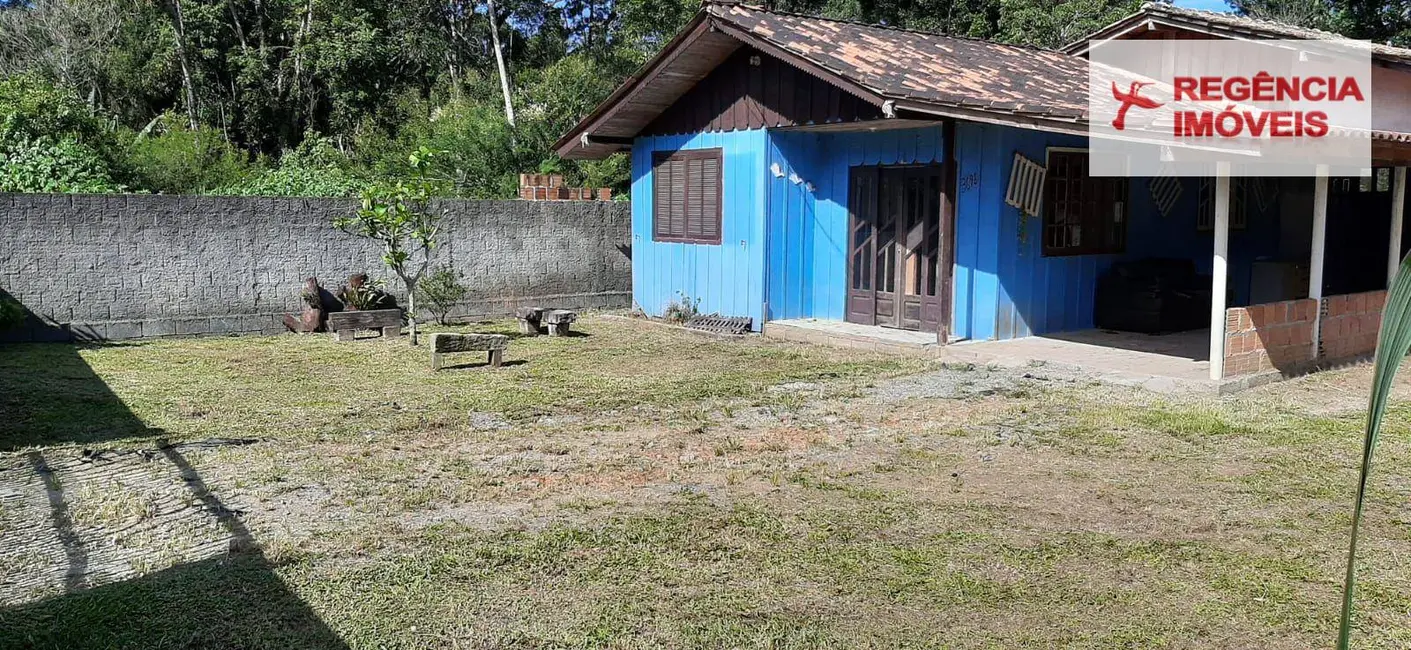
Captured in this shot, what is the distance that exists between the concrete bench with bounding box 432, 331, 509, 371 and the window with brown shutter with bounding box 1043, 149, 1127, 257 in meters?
5.97

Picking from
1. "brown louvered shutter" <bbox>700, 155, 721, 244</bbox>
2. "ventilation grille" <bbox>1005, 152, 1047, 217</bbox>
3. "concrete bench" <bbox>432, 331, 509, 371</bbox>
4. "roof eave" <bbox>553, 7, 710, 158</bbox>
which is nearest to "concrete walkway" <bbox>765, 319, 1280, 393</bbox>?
"ventilation grille" <bbox>1005, 152, 1047, 217</bbox>

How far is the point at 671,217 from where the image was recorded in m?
14.2

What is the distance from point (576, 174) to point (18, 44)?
56.6ft

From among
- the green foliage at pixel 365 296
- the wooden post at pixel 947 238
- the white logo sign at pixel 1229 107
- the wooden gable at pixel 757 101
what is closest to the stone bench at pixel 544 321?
the green foliage at pixel 365 296

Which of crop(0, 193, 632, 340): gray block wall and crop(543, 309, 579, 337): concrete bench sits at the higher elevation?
crop(0, 193, 632, 340): gray block wall

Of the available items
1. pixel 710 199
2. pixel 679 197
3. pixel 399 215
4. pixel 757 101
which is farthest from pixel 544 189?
pixel 757 101

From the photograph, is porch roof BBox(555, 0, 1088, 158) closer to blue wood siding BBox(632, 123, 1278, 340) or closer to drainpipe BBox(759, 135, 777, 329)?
blue wood siding BBox(632, 123, 1278, 340)

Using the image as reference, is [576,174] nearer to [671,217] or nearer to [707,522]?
[671,217]

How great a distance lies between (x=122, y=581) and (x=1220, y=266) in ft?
26.3

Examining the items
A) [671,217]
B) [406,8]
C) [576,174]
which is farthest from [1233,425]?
[406,8]

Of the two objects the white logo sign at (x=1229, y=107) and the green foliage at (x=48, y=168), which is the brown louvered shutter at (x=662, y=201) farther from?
the green foliage at (x=48, y=168)

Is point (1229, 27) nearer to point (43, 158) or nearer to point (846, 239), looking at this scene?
point (846, 239)

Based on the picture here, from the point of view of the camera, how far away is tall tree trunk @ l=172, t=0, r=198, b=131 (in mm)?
28531

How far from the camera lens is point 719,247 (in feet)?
43.7
